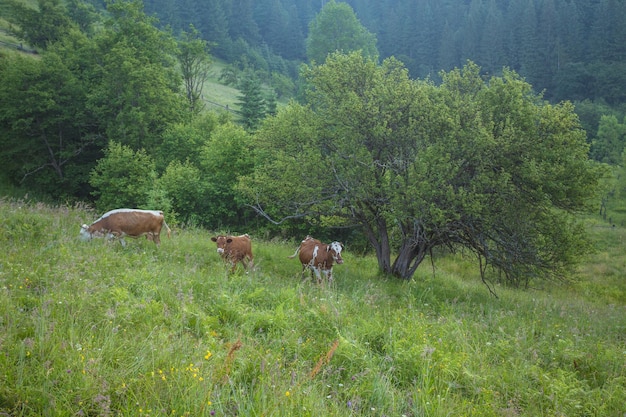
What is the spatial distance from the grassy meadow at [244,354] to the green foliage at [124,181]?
48.6 feet

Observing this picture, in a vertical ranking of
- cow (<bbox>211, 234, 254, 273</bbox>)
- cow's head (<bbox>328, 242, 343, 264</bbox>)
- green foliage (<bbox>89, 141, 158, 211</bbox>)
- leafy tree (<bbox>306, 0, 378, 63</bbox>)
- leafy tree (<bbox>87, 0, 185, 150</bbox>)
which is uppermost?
leafy tree (<bbox>306, 0, 378, 63</bbox>)

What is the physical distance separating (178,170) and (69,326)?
792 inches

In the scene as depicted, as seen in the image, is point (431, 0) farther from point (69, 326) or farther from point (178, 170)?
point (69, 326)

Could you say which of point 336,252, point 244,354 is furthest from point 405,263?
point 244,354

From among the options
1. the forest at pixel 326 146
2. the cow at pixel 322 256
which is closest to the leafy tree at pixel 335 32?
the forest at pixel 326 146

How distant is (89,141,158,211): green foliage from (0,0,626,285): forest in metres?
0.11

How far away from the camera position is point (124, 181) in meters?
22.9

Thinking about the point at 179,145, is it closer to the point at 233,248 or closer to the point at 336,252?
the point at 233,248

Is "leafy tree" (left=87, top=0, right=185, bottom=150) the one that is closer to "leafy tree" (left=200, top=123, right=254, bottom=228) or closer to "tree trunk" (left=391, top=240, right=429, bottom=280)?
"leafy tree" (left=200, top=123, right=254, bottom=228)

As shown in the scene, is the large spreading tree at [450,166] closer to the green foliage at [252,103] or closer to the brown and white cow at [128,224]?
the brown and white cow at [128,224]

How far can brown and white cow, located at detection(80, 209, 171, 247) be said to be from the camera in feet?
37.2

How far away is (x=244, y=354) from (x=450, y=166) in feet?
29.2

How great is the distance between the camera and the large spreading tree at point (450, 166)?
11.5 metres

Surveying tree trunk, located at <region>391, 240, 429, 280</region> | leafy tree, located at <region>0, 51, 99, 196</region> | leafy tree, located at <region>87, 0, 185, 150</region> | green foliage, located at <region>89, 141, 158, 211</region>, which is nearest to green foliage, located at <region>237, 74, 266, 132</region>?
leafy tree, located at <region>87, 0, 185, 150</region>
